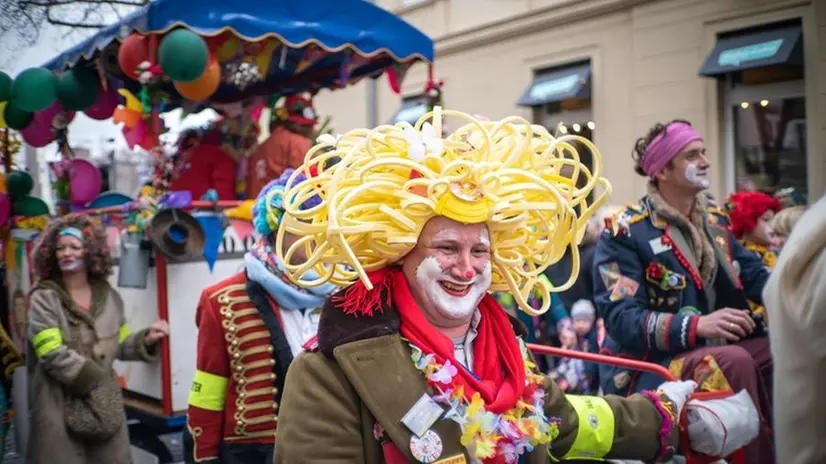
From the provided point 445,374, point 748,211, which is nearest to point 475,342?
point 445,374

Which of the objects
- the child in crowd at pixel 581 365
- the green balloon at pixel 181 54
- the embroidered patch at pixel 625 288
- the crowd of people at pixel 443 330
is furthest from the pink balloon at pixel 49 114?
the embroidered patch at pixel 625 288

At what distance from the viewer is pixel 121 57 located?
19.4 ft

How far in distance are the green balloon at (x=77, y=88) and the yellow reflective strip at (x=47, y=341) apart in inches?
111

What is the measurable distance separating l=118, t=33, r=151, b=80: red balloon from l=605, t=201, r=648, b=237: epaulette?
354 cm

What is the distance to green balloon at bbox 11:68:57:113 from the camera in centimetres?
627

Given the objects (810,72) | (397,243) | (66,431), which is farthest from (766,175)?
(397,243)

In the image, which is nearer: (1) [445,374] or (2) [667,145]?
(1) [445,374]

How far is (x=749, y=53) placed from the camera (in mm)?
10258

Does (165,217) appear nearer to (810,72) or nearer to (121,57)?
(121,57)

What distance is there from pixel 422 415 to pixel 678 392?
971mm

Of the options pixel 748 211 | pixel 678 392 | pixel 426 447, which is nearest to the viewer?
pixel 426 447

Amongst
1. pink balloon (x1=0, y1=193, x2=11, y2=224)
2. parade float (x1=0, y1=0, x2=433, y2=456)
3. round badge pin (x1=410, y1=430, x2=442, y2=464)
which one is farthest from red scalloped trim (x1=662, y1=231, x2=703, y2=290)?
pink balloon (x1=0, y1=193, x2=11, y2=224)

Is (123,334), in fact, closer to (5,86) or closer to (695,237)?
(5,86)

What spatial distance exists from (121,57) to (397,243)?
4.35 meters
